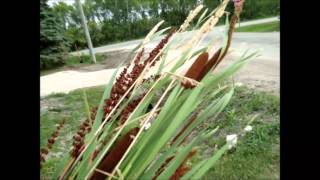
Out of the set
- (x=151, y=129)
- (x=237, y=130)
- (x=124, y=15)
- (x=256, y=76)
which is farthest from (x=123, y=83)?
(x=256, y=76)

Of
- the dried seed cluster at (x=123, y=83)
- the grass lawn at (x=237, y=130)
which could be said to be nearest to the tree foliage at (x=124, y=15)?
the grass lawn at (x=237, y=130)

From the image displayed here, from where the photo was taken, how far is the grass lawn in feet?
7.25

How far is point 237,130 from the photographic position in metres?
2.64

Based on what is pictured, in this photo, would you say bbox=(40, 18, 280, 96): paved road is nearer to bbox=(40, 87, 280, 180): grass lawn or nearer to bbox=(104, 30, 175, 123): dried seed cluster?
bbox=(40, 87, 280, 180): grass lawn

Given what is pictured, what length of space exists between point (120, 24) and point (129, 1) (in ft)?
0.45

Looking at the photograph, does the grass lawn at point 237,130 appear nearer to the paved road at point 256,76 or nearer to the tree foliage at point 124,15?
the paved road at point 256,76

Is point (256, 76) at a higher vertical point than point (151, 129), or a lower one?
lower

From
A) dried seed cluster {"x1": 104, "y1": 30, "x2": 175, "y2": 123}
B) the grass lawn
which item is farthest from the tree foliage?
dried seed cluster {"x1": 104, "y1": 30, "x2": 175, "y2": 123}

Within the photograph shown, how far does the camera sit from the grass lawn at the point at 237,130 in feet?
7.25

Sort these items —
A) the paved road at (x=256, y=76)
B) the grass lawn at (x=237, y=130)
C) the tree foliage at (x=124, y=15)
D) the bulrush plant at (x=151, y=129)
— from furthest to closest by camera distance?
1. the paved road at (x=256, y=76)
2. the grass lawn at (x=237, y=130)
3. the tree foliage at (x=124, y=15)
4. the bulrush plant at (x=151, y=129)

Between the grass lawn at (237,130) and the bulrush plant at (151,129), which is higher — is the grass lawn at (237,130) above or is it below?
below

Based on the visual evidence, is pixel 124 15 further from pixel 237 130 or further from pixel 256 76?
pixel 256 76
